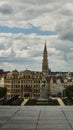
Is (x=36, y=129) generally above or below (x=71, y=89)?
below

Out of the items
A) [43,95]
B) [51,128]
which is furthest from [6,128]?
[43,95]

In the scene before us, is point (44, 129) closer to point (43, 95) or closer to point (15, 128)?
point (15, 128)

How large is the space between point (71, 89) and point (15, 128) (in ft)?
554

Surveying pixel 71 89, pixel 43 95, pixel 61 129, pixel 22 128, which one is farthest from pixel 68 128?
pixel 71 89

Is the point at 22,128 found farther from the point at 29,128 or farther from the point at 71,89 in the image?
the point at 71,89

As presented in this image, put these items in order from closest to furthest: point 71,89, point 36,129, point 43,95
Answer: point 36,129 → point 43,95 → point 71,89

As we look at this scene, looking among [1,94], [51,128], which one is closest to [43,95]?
[1,94]

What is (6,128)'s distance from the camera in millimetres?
30453

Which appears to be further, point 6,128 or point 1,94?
point 1,94

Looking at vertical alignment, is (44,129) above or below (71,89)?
below

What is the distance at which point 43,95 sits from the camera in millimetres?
180375

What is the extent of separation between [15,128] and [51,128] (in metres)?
2.30

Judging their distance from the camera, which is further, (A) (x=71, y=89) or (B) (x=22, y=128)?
(A) (x=71, y=89)

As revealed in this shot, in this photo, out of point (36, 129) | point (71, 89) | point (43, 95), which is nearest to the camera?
point (36, 129)
